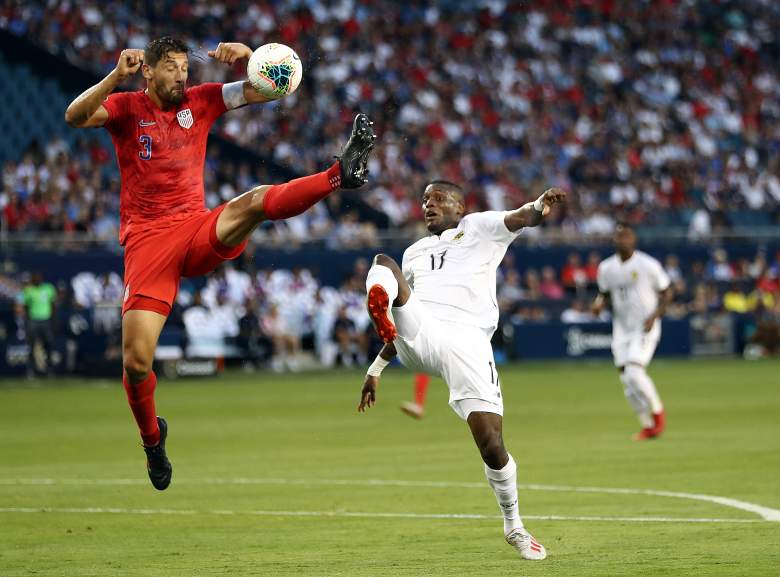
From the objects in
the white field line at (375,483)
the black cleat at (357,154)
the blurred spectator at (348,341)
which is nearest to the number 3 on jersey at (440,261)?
the black cleat at (357,154)

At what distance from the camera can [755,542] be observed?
368 inches

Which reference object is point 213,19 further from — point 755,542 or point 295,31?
point 755,542

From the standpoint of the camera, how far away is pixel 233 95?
9.71m

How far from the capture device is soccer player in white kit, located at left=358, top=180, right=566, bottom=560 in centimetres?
905

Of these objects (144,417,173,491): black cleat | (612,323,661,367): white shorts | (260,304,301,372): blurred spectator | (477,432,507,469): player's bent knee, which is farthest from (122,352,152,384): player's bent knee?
(260,304,301,372): blurred spectator

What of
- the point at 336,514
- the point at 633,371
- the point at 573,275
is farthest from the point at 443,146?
the point at 336,514

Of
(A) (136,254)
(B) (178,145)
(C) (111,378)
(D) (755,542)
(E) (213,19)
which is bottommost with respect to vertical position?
(C) (111,378)

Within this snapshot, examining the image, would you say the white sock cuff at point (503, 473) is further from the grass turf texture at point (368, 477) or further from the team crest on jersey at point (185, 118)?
the team crest on jersey at point (185, 118)

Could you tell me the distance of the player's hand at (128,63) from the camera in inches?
343

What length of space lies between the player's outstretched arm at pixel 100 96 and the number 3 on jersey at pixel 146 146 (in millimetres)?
277

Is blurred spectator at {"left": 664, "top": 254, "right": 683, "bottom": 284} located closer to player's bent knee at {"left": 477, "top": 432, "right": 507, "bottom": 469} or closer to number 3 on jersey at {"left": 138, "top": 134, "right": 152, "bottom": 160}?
player's bent knee at {"left": 477, "top": 432, "right": 507, "bottom": 469}

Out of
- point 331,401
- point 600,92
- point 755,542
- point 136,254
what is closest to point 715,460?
point 755,542

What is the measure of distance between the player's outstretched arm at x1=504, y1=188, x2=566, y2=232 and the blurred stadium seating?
50.2 feet

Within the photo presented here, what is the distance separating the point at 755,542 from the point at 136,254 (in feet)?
14.6
